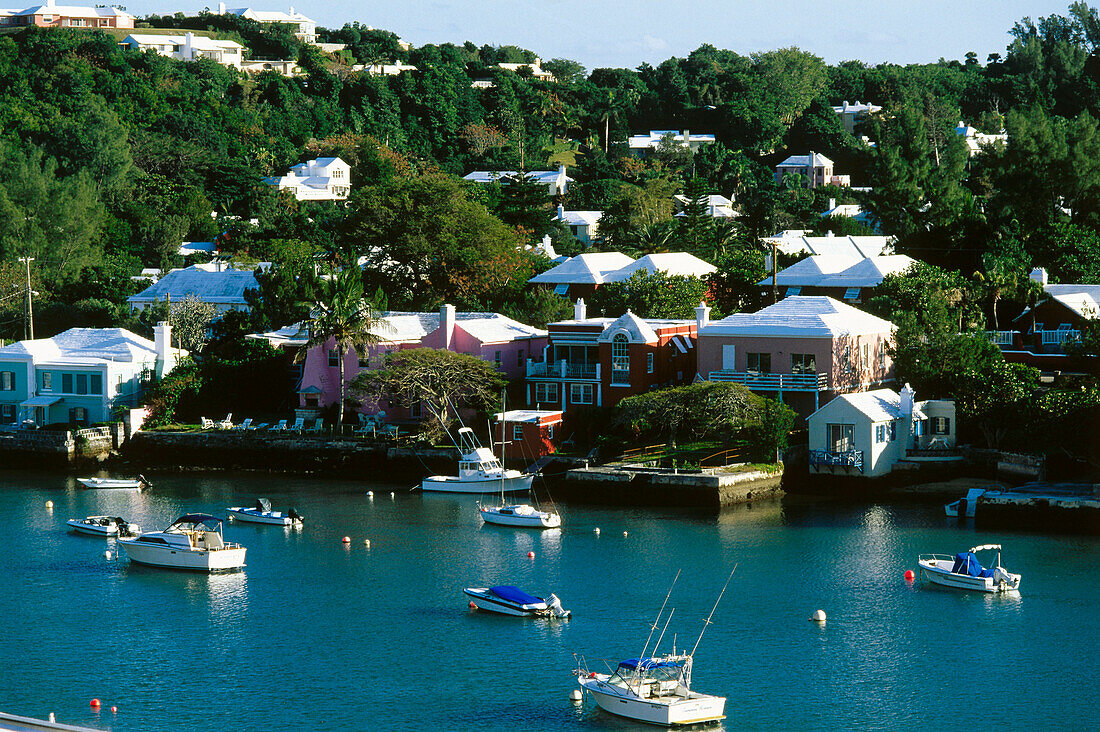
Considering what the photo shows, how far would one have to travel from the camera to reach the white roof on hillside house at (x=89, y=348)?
82125 mm

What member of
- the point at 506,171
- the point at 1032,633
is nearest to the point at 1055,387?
the point at 1032,633

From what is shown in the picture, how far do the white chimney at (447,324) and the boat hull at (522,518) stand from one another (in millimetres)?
17454

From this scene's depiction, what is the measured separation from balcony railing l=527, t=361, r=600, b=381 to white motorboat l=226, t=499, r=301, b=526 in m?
15.9

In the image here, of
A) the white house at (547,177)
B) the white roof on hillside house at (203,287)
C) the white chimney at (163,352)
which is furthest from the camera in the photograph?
the white house at (547,177)

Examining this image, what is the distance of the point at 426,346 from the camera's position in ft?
257

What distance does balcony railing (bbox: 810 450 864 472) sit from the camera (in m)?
66.0

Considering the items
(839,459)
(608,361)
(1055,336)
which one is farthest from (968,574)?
→ (1055,336)

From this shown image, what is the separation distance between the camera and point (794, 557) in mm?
54656

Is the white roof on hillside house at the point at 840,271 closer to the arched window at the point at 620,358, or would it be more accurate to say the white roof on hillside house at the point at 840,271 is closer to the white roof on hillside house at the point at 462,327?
the white roof on hillside house at the point at 462,327

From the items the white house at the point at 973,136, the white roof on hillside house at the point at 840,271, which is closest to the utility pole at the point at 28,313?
the white roof on hillside house at the point at 840,271

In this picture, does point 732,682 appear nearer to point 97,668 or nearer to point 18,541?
point 97,668

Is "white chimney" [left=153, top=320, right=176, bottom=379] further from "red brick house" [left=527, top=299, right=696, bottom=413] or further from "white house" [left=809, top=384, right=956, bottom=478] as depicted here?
"white house" [left=809, top=384, right=956, bottom=478]

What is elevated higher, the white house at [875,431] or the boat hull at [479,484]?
the white house at [875,431]

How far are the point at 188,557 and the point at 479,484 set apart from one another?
16185mm
